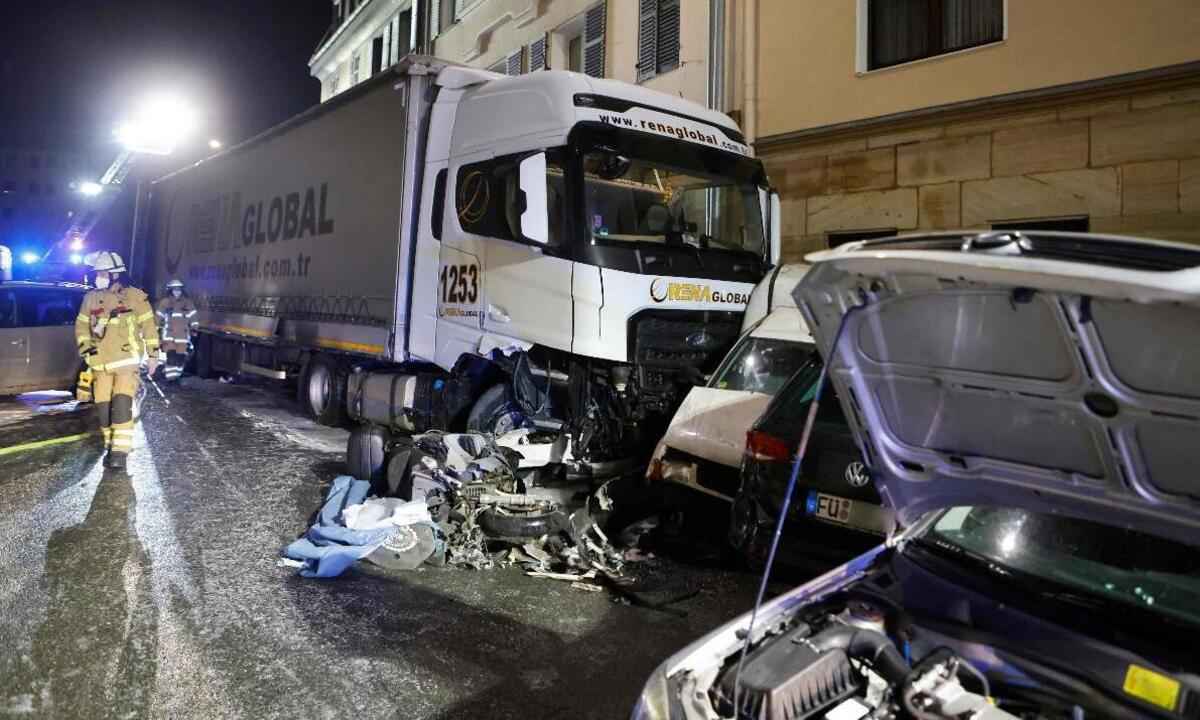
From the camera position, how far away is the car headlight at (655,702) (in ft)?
6.37

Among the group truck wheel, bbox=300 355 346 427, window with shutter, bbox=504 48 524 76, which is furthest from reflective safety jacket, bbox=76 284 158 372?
window with shutter, bbox=504 48 524 76

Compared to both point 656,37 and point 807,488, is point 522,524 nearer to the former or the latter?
point 807,488

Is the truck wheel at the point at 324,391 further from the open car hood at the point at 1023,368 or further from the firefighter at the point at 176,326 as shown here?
the open car hood at the point at 1023,368

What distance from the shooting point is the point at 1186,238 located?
7574 mm

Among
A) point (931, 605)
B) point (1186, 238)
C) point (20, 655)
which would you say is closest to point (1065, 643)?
point (931, 605)

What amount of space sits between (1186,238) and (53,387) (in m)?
13.3

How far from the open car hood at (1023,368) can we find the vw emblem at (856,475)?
4.48ft

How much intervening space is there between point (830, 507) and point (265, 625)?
114 inches

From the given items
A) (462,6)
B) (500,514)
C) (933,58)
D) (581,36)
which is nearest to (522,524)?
(500,514)

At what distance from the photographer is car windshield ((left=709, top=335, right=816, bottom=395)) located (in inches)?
220

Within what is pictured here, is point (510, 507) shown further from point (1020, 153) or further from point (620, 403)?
point (1020, 153)

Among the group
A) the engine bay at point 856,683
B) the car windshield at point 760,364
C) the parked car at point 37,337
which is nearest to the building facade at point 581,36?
the car windshield at point 760,364

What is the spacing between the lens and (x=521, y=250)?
6.18m

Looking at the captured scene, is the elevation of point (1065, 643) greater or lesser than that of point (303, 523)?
greater
